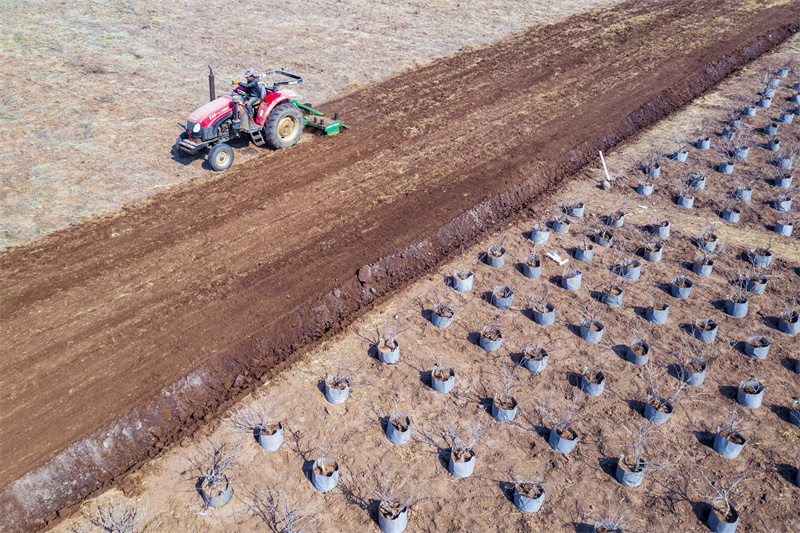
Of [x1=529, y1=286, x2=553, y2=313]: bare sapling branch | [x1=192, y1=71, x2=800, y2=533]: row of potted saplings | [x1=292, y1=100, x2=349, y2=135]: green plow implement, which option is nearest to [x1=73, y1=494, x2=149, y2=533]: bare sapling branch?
[x1=192, y1=71, x2=800, y2=533]: row of potted saplings

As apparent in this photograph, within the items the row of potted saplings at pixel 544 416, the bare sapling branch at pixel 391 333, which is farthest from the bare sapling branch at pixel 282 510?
the bare sapling branch at pixel 391 333

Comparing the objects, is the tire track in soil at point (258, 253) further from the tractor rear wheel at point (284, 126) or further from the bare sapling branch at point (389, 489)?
the bare sapling branch at point (389, 489)

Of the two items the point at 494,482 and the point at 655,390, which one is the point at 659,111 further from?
the point at 494,482

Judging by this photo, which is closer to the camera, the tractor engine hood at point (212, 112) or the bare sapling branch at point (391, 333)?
the bare sapling branch at point (391, 333)

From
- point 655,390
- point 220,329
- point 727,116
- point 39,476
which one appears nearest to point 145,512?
point 39,476

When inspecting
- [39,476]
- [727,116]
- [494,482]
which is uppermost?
[727,116]
